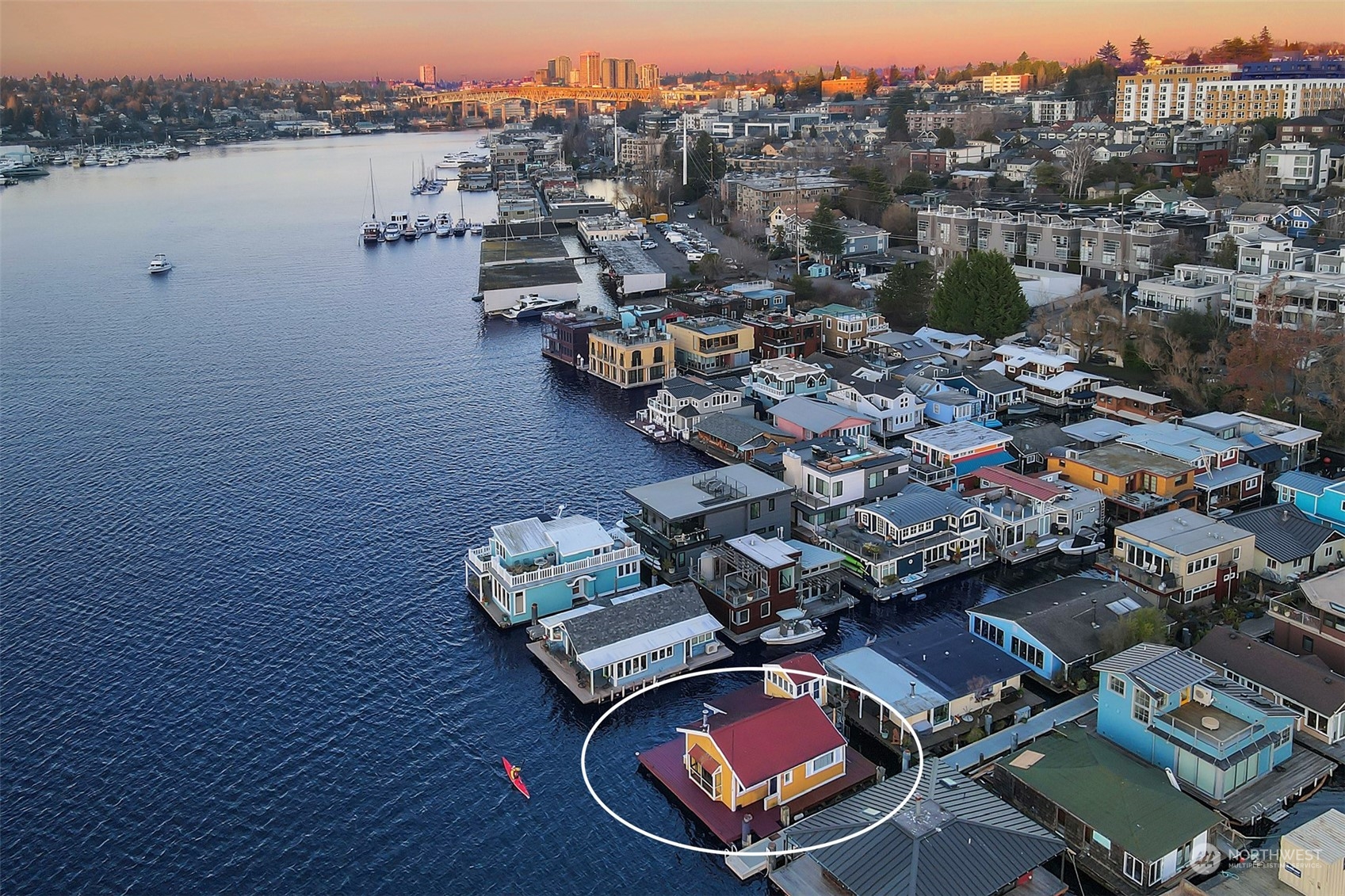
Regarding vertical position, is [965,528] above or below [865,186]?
below

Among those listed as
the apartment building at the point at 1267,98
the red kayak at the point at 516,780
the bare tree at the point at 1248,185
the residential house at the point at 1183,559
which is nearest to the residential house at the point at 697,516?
the red kayak at the point at 516,780

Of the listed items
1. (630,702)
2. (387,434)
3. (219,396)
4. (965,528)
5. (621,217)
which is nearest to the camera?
(630,702)

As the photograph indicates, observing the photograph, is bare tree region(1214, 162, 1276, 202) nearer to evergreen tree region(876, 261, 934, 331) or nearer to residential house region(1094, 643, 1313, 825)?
evergreen tree region(876, 261, 934, 331)

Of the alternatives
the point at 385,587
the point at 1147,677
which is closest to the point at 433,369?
the point at 385,587

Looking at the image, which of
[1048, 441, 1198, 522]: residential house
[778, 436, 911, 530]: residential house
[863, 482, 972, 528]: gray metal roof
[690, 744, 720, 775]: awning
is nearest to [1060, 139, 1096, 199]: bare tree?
[1048, 441, 1198, 522]: residential house

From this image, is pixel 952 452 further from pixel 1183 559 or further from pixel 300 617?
pixel 300 617

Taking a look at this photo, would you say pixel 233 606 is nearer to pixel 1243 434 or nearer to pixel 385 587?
pixel 385 587
